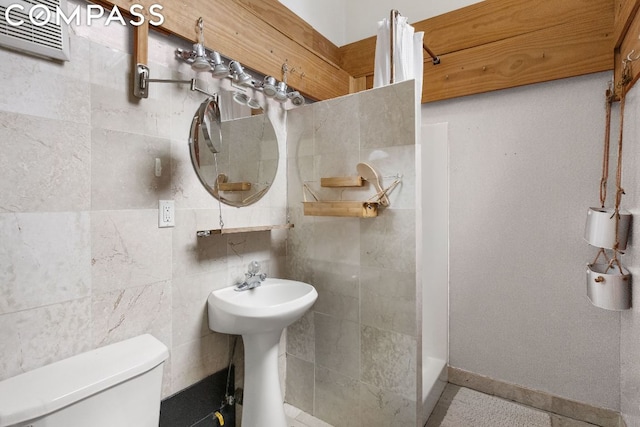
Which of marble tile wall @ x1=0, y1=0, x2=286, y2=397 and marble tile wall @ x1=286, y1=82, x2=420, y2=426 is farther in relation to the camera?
marble tile wall @ x1=286, y1=82, x2=420, y2=426

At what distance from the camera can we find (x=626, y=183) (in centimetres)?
154

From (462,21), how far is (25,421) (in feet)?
9.29

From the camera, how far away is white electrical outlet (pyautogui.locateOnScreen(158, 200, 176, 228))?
4.38ft

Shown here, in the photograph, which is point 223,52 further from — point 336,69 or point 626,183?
point 626,183

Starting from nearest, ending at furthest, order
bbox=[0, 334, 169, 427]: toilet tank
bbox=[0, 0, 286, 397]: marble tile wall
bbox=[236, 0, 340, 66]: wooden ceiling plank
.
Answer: bbox=[0, 334, 169, 427]: toilet tank → bbox=[0, 0, 286, 397]: marble tile wall → bbox=[236, 0, 340, 66]: wooden ceiling plank

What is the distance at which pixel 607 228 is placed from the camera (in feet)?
4.71

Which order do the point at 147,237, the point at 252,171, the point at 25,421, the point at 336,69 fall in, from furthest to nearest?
the point at 336,69 → the point at 252,171 → the point at 147,237 → the point at 25,421

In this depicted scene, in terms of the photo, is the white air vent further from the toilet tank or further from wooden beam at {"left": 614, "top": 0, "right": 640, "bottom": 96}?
wooden beam at {"left": 614, "top": 0, "right": 640, "bottom": 96}

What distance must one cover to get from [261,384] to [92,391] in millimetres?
777

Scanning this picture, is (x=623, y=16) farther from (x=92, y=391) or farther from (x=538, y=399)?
(x=92, y=391)

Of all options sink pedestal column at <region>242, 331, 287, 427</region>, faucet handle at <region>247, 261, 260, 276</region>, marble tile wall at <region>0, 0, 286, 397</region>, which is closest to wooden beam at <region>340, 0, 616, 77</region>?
marble tile wall at <region>0, 0, 286, 397</region>

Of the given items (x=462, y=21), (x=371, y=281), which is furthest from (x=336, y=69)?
(x=371, y=281)

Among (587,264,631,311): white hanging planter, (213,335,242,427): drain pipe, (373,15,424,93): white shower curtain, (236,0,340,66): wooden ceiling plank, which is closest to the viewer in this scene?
(587,264,631,311): white hanging planter

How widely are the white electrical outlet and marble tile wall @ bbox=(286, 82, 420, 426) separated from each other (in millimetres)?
754
